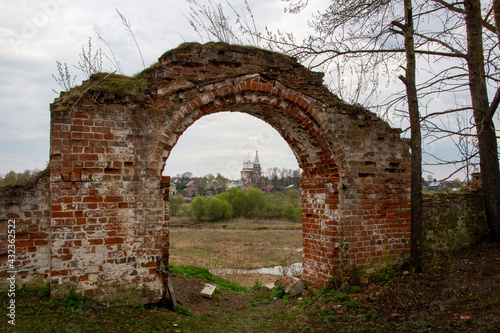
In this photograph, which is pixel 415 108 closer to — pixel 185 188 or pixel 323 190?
pixel 323 190

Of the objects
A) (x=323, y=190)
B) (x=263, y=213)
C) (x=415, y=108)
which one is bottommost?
(x=263, y=213)

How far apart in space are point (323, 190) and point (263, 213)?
3184 cm

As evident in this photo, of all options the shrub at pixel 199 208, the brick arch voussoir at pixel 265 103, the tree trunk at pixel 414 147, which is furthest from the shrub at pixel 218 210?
the tree trunk at pixel 414 147

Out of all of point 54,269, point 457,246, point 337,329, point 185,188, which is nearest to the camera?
point 54,269

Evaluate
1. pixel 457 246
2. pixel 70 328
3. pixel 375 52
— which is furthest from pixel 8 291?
pixel 457 246

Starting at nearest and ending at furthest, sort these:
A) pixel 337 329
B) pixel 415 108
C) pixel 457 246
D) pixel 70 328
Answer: pixel 70 328
pixel 337 329
pixel 415 108
pixel 457 246

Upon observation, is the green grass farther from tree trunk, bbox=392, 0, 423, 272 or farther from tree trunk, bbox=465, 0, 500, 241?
tree trunk, bbox=465, 0, 500, 241

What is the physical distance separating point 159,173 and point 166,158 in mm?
242

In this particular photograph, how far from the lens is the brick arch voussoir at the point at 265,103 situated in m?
5.00

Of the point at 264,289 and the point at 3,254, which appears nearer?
the point at 3,254

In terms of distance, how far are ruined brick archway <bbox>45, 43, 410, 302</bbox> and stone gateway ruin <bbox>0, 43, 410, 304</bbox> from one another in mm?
15

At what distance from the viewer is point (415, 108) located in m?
5.60

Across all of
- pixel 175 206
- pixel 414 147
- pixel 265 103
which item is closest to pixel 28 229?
pixel 265 103

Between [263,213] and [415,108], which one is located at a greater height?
[415,108]
